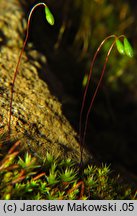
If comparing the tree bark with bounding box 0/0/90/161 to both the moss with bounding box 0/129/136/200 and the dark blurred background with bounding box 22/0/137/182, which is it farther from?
the dark blurred background with bounding box 22/0/137/182

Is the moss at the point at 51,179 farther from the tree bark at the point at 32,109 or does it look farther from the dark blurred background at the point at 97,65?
the dark blurred background at the point at 97,65

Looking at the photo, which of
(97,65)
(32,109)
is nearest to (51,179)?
(32,109)

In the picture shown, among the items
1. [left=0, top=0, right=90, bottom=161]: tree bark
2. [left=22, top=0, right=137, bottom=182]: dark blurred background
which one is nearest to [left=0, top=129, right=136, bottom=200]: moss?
[left=0, top=0, right=90, bottom=161]: tree bark

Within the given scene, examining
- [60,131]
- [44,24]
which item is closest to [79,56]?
[44,24]

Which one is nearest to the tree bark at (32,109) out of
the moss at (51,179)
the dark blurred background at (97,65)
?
the moss at (51,179)

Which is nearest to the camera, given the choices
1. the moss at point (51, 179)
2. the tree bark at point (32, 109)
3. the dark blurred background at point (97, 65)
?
the moss at point (51, 179)

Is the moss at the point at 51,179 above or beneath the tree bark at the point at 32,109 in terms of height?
beneath
